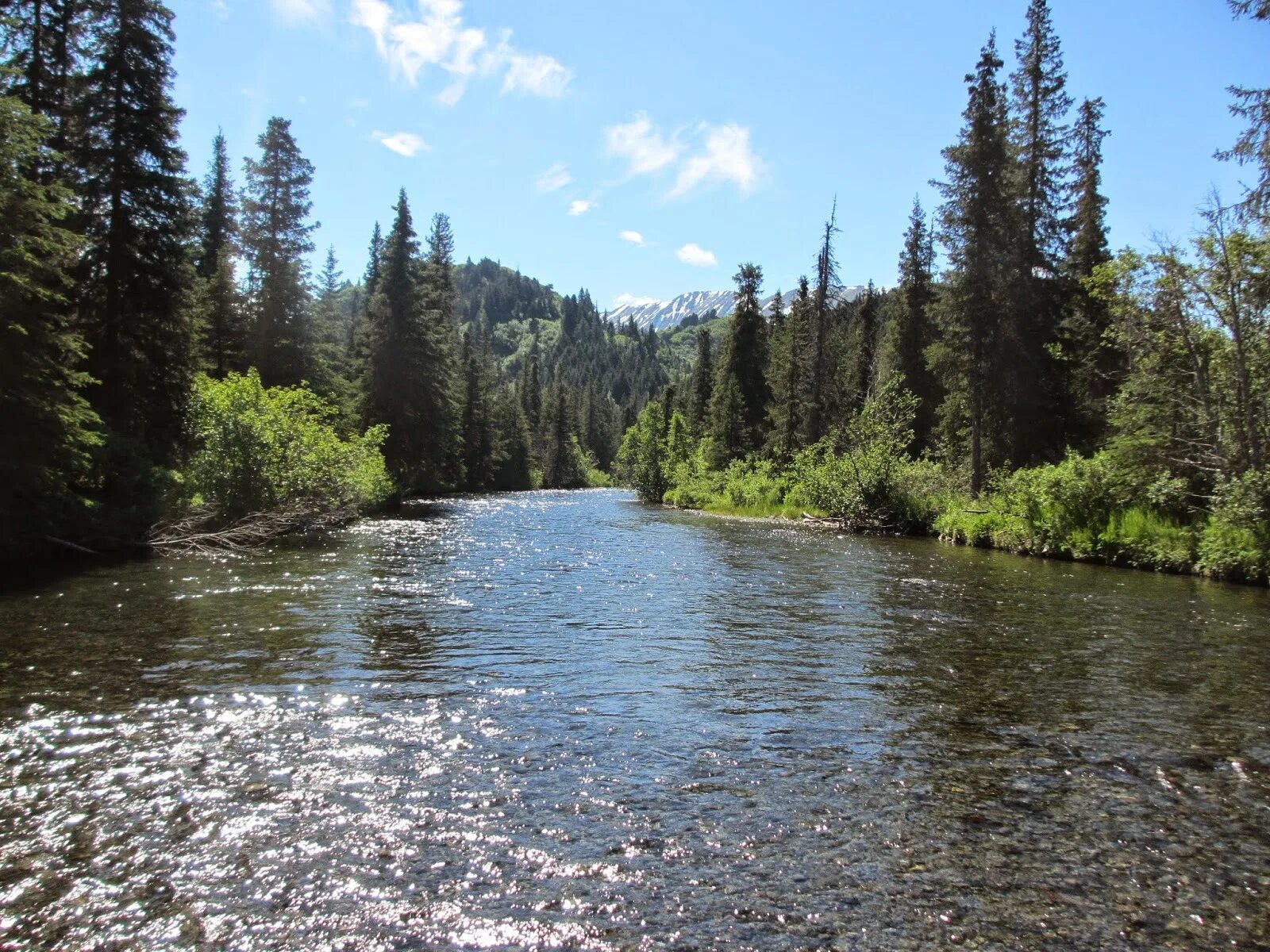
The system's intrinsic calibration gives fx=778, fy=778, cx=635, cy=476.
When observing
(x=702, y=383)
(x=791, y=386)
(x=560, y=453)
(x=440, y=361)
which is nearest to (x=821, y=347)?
(x=791, y=386)

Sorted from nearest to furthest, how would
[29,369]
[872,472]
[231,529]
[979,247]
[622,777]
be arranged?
[622,777] → [29,369] → [231,529] → [979,247] → [872,472]

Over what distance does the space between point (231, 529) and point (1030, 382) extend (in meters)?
30.1

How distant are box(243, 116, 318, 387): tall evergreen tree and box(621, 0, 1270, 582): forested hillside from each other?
2493 centimetres

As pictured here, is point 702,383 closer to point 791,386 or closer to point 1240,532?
point 791,386

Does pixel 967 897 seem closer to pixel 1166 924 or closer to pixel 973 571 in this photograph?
pixel 1166 924

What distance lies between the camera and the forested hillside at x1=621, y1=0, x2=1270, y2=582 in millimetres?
18906

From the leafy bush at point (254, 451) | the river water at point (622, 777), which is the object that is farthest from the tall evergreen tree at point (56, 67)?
the river water at point (622, 777)

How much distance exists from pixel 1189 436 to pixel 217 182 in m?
51.2

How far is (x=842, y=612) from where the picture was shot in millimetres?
13508

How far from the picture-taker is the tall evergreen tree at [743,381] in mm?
55688

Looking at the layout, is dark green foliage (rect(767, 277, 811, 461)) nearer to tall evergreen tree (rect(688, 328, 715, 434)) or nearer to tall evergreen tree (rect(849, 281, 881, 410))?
tall evergreen tree (rect(849, 281, 881, 410))

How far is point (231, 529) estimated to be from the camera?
20.9 metres

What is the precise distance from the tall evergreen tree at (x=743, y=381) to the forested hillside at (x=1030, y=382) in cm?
17

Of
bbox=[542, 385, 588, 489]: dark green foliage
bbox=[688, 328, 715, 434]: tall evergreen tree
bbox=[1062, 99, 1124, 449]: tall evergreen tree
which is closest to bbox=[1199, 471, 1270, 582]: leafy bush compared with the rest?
bbox=[1062, 99, 1124, 449]: tall evergreen tree
